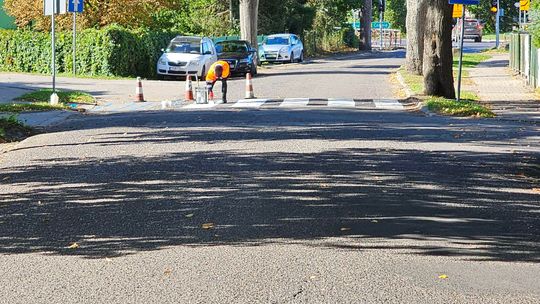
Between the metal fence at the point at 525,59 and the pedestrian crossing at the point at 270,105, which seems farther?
the metal fence at the point at 525,59

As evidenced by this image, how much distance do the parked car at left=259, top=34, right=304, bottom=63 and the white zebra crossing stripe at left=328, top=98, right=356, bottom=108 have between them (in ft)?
87.2

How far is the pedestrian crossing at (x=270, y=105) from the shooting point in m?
24.8

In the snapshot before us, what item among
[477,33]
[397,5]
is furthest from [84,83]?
[397,5]

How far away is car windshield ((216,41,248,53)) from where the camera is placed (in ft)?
140

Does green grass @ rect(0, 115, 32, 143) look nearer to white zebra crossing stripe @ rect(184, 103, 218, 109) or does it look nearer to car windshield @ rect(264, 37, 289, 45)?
white zebra crossing stripe @ rect(184, 103, 218, 109)

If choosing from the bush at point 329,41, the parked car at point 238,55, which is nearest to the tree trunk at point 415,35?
the parked car at point 238,55

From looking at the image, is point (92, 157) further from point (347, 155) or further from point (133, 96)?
point (133, 96)

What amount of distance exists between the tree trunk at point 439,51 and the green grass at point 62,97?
867cm

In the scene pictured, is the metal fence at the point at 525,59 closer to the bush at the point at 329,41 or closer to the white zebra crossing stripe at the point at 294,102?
the white zebra crossing stripe at the point at 294,102

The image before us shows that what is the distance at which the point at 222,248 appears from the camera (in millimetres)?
8586

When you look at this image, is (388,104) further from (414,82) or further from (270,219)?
(270,219)

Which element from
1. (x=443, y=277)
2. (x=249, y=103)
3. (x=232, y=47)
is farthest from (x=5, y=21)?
(x=443, y=277)

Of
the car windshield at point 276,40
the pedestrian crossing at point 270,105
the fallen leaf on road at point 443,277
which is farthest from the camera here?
the car windshield at point 276,40

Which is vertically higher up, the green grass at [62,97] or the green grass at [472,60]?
the green grass at [472,60]
